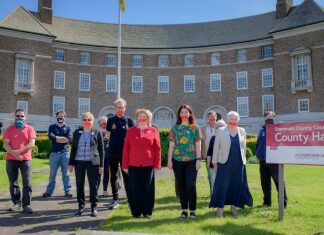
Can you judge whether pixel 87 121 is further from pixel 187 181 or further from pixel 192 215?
pixel 192 215

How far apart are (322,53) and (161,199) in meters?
31.3

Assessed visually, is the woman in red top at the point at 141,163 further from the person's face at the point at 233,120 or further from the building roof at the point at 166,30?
the building roof at the point at 166,30

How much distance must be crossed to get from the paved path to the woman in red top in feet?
2.54

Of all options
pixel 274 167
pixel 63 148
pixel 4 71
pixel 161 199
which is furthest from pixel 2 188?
pixel 4 71

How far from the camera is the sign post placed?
6125 millimetres

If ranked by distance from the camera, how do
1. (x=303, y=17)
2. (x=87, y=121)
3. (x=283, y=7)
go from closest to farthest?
(x=87, y=121) → (x=303, y=17) → (x=283, y=7)

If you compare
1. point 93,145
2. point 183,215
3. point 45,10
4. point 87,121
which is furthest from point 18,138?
point 45,10

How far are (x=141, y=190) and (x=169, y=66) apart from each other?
123ft

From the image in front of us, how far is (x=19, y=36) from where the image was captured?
123ft

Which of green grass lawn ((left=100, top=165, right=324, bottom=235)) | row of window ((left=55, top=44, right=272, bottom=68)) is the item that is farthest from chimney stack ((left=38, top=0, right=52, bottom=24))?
green grass lawn ((left=100, top=165, right=324, bottom=235))

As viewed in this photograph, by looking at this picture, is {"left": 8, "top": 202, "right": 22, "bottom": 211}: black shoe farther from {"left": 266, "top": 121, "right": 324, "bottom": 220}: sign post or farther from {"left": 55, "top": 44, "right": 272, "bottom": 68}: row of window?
{"left": 55, "top": 44, "right": 272, "bottom": 68}: row of window

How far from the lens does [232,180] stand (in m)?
7.11

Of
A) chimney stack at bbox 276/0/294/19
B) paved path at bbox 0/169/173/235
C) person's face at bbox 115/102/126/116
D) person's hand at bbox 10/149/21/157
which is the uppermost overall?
chimney stack at bbox 276/0/294/19

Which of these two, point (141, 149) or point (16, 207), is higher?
point (141, 149)
